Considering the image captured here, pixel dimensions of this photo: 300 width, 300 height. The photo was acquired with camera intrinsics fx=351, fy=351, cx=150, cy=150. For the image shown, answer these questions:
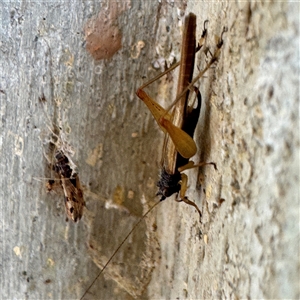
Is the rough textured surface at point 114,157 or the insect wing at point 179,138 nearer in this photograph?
the rough textured surface at point 114,157

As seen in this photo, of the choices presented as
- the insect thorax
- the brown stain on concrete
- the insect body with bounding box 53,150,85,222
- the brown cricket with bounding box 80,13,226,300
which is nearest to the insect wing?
the brown cricket with bounding box 80,13,226,300

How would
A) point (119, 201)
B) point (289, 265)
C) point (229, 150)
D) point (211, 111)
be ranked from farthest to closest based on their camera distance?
point (119, 201)
point (211, 111)
point (229, 150)
point (289, 265)

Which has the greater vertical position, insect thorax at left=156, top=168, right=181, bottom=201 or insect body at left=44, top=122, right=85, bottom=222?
insect body at left=44, top=122, right=85, bottom=222

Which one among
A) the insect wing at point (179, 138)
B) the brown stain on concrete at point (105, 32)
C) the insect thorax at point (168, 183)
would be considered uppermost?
the brown stain on concrete at point (105, 32)

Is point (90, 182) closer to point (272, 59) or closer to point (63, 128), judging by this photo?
point (63, 128)

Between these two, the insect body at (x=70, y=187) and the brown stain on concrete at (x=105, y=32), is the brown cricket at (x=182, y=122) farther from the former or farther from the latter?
the insect body at (x=70, y=187)

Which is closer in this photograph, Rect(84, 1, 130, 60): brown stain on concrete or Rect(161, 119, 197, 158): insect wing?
Rect(161, 119, 197, 158): insect wing

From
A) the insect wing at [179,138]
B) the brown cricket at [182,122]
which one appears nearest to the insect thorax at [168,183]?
the brown cricket at [182,122]

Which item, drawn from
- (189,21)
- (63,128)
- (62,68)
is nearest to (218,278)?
(189,21)

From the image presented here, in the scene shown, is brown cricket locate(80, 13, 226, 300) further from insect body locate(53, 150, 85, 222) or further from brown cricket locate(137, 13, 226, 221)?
insect body locate(53, 150, 85, 222)
